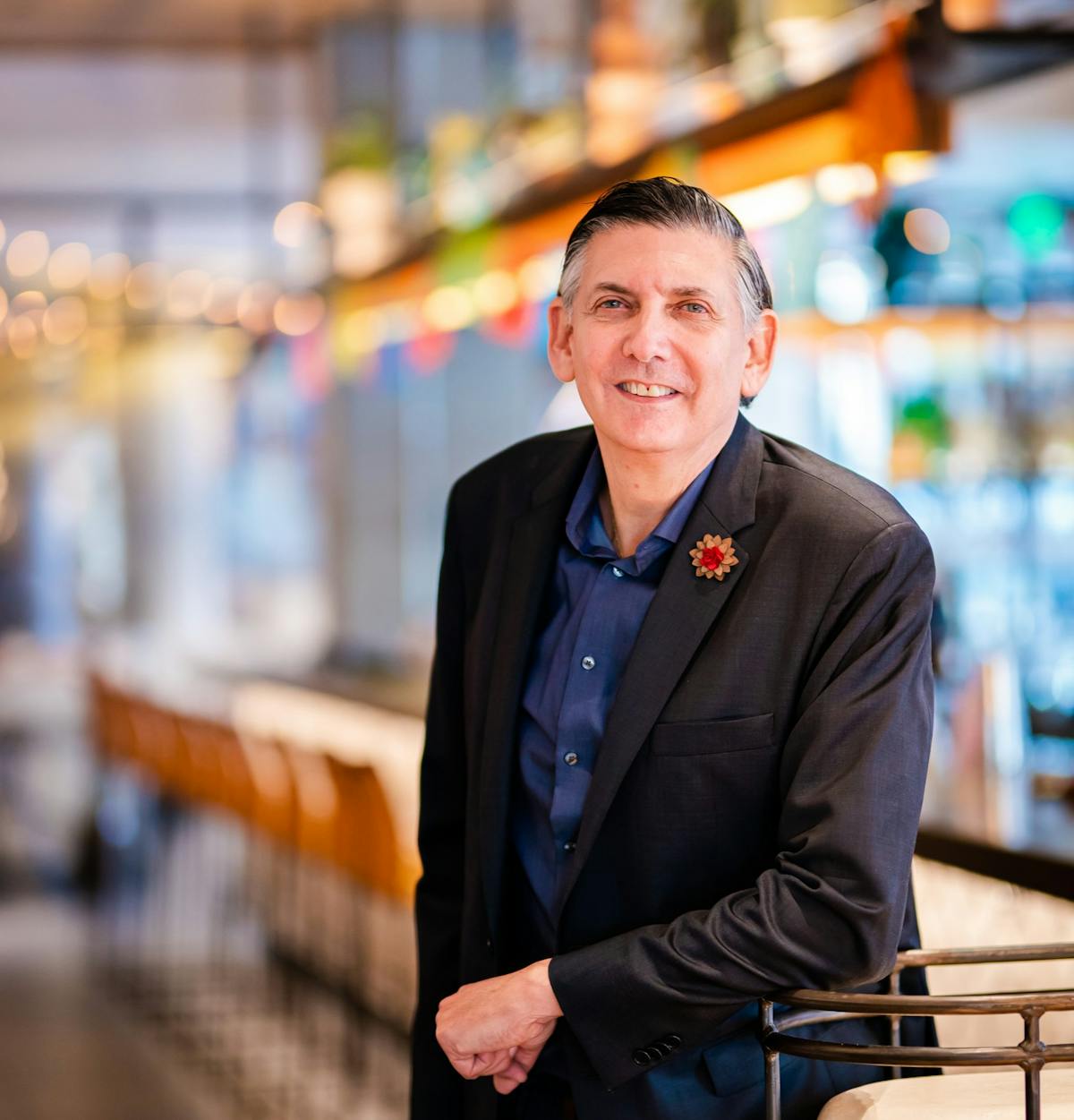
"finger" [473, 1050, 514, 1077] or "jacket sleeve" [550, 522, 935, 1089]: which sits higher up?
"jacket sleeve" [550, 522, 935, 1089]

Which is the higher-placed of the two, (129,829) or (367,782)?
(367,782)

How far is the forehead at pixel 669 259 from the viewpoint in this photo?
1.58 m

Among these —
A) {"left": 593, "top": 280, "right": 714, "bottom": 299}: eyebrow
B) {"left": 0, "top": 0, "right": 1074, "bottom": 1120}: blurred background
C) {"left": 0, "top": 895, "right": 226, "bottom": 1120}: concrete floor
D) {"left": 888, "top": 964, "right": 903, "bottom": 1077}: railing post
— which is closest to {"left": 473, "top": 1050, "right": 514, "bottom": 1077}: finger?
{"left": 888, "top": 964, "right": 903, "bottom": 1077}: railing post

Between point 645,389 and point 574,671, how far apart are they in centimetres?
28

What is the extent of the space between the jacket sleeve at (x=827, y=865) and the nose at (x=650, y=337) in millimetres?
264

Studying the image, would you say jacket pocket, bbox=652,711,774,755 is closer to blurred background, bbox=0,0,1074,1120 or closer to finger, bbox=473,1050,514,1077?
finger, bbox=473,1050,514,1077

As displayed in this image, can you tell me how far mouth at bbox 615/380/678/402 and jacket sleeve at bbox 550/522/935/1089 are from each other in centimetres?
24

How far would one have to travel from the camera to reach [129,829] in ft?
26.9

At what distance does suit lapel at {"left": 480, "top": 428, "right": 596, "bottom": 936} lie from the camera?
1721mm

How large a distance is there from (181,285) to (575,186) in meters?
4.48

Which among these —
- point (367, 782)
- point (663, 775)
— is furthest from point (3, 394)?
point (663, 775)

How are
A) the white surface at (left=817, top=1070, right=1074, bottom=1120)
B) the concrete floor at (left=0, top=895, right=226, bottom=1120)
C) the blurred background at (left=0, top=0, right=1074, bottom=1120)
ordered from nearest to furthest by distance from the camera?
1. the white surface at (left=817, top=1070, right=1074, bottom=1120)
2. the blurred background at (left=0, top=0, right=1074, bottom=1120)
3. the concrete floor at (left=0, top=895, right=226, bottom=1120)

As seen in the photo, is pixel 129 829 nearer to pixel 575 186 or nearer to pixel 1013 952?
pixel 575 186

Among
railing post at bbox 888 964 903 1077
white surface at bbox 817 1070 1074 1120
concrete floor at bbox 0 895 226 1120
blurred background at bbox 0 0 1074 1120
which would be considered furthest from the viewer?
concrete floor at bbox 0 895 226 1120
